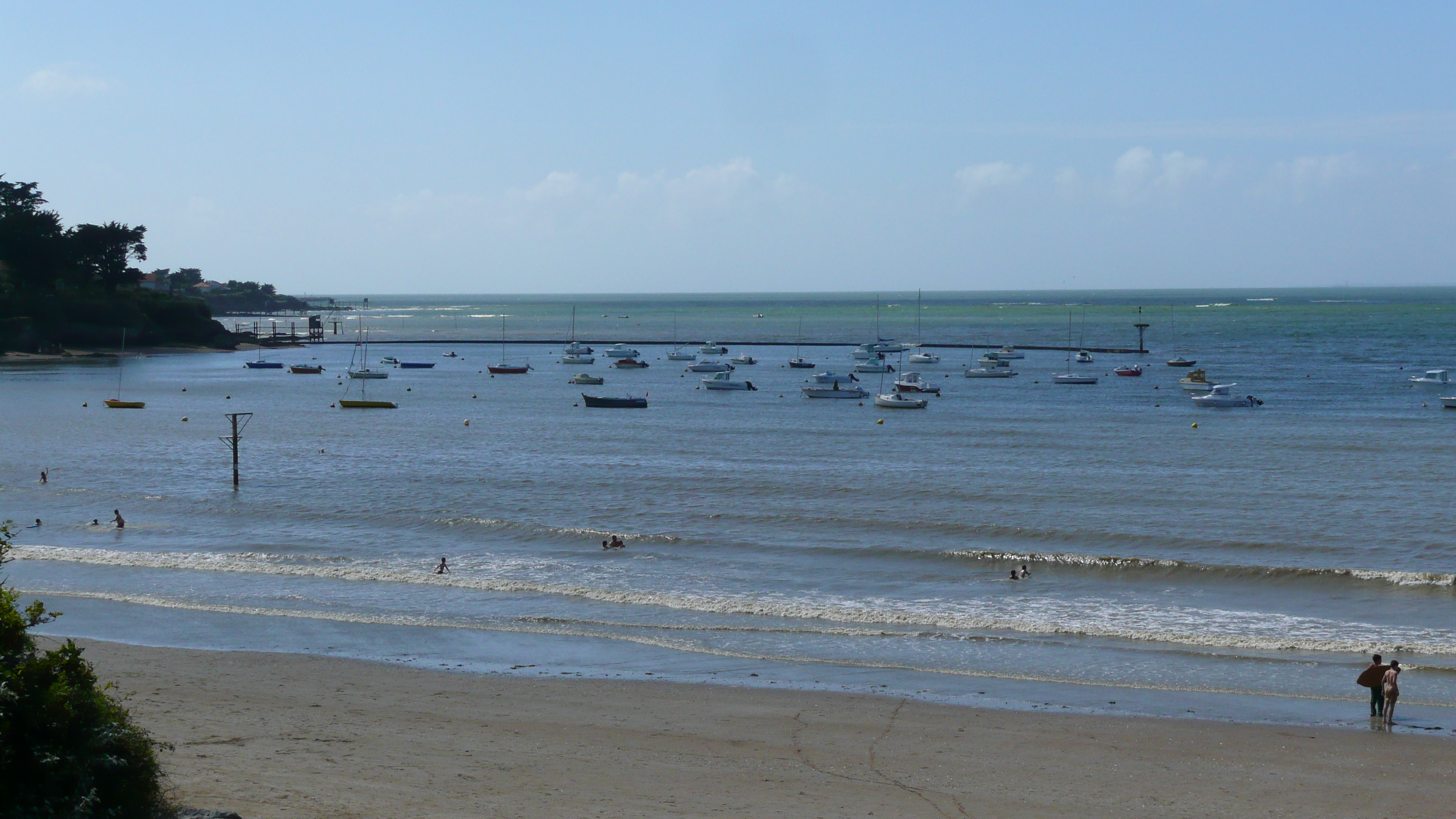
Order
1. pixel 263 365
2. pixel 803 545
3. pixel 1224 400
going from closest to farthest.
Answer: pixel 803 545 → pixel 1224 400 → pixel 263 365

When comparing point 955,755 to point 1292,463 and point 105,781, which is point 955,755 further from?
point 1292,463

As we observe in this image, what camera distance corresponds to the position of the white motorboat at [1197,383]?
8950 cm

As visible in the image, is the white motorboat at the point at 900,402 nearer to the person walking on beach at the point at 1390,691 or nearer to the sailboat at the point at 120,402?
the sailboat at the point at 120,402

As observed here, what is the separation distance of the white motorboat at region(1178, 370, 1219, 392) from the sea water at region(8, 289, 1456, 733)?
1032 cm

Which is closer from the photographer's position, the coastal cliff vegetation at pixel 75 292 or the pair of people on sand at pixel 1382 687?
the pair of people on sand at pixel 1382 687

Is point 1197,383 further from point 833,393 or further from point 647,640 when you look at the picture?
point 647,640

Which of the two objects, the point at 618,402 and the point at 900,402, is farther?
the point at 618,402

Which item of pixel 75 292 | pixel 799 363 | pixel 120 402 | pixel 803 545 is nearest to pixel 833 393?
pixel 799 363

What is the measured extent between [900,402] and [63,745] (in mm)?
73004

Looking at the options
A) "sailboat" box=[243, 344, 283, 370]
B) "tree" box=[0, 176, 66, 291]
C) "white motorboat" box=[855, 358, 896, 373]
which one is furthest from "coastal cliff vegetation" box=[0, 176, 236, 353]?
"white motorboat" box=[855, 358, 896, 373]

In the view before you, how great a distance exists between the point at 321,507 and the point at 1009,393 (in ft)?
202

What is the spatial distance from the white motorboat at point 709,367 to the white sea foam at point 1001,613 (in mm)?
82117

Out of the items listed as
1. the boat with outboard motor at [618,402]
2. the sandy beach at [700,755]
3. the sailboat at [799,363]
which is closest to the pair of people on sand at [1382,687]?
the sandy beach at [700,755]

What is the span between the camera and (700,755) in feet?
59.1
